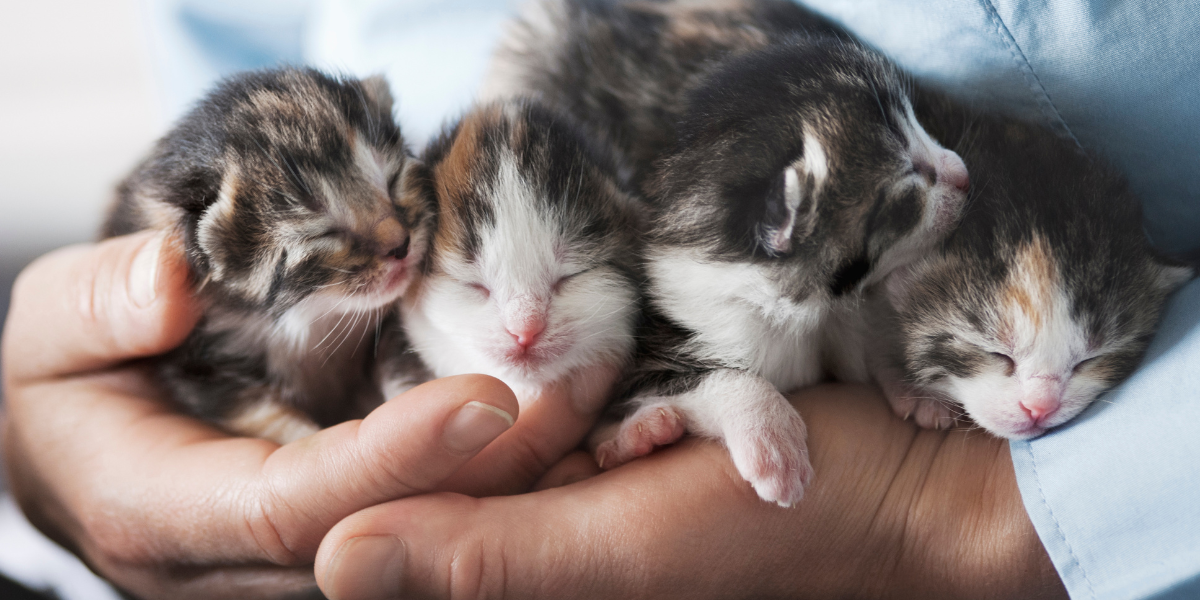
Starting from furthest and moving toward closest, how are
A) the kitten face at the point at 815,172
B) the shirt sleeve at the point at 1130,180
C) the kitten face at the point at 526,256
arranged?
the kitten face at the point at 526,256, the kitten face at the point at 815,172, the shirt sleeve at the point at 1130,180

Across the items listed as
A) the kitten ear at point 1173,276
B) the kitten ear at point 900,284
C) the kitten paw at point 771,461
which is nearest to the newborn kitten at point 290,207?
the kitten paw at point 771,461

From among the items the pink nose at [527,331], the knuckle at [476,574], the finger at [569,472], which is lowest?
the finger at [569,472]

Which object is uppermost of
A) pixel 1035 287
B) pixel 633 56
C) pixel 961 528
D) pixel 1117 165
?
pixel 633 56

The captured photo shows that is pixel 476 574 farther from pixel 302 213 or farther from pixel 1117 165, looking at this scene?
pixel 1117 165

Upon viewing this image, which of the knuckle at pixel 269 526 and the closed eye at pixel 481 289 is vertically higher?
the closed eye at pixel 481 289


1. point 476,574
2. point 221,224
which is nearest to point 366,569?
point 476,574

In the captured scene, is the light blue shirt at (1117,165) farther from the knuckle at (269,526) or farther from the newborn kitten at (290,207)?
the knuckle at (269,526)

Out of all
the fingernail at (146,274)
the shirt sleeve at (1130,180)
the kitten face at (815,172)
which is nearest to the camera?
the shirt sleeve at (1130,180)

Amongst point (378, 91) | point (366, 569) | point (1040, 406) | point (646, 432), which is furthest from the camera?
point (378, 91)

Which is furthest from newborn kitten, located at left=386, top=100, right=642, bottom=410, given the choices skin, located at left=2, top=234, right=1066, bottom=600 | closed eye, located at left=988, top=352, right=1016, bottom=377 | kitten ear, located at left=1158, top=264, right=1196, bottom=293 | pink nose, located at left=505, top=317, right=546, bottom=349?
kitten ear, located at left=1158, top=264, right=1196, bottom=293
